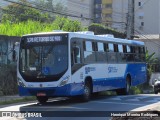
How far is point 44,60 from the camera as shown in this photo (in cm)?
1709

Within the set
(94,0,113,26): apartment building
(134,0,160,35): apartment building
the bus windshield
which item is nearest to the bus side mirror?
the bus windshield

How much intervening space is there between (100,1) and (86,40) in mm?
84361

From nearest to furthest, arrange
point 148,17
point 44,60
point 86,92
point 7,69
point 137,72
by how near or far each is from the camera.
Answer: point 44,60, point 86,92, point 7,69, point 137,72, point 148,17

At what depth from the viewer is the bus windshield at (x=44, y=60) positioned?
55.5 ft

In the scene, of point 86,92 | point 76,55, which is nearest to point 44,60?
point 76,55

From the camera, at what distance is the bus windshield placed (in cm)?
1691

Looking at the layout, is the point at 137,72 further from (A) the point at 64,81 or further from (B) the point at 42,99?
(A) the point at 64,81

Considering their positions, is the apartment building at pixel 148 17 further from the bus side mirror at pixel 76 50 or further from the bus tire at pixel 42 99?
the bus side mirror at pixel 76 50

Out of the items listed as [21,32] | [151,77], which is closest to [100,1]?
[151,77]

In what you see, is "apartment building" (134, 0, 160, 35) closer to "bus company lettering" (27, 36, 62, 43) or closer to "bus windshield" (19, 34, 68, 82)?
"bus company lettering" (27, 36, 62, 43)

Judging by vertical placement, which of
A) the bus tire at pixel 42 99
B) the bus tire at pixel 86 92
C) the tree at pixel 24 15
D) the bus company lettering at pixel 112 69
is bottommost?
the bus tire at pixel 42 99

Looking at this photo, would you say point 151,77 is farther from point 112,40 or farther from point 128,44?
point 112,40

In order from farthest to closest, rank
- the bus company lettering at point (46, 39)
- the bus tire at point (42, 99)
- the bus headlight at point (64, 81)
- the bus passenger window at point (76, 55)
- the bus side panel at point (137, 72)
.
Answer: the bus side panel at point (137, 72)
the bus tire at point (42, 99)
the bus passenger window at point (76, 55)
the bus company lettering at point (46, 39)
the bus headlight at point (64, 81)

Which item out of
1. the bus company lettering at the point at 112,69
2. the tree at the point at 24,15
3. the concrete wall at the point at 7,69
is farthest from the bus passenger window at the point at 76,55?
the tree at the point at 24,15
